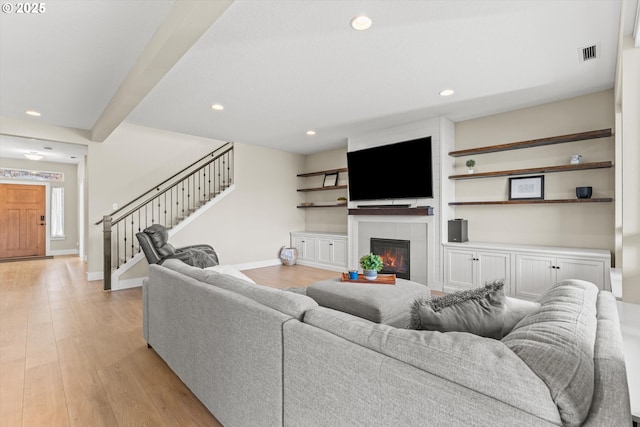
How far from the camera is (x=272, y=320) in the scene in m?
1.34

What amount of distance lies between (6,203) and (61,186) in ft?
3.82

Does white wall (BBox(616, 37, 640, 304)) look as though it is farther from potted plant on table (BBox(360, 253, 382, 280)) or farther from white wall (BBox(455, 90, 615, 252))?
→ white wall (BBox(455, 90, 615, 252))

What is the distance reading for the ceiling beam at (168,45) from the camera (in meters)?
2.02

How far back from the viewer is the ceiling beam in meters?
2.02

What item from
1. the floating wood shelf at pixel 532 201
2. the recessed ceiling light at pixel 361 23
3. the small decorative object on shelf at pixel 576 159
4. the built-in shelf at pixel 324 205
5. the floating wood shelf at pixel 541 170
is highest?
the recessed ceiling light at pixel 361 23

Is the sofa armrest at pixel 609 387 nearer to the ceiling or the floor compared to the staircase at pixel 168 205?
nearer to the floor

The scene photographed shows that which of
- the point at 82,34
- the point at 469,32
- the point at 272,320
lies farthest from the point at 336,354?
the point at 82,34

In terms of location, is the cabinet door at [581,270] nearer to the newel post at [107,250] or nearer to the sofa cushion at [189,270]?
the sofa cushion at [189,270]

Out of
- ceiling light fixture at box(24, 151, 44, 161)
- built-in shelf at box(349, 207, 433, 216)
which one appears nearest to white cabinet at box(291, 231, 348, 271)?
built-in shelf at box(349, 207, 433, 216)

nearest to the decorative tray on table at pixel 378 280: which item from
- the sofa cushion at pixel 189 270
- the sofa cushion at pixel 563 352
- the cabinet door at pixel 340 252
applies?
the sofa cushion at pixel 189 270

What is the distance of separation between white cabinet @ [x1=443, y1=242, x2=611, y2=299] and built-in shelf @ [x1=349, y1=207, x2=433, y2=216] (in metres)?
0.61

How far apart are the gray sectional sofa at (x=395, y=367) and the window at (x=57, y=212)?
30.0ft

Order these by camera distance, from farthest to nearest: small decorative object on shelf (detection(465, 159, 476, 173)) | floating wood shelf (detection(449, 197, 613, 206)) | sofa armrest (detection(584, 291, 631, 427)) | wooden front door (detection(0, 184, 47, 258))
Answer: wooden front door (detection(0, 184, 47, 258)) → small decorative object on shelf (detection(465, 159, 476, 173)) → floating wood shelf (detection(449, 197, 613, 206)) → sofa armrest (detection(584, 291, 631, 427))

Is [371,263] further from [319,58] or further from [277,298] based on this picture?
[319,58]
